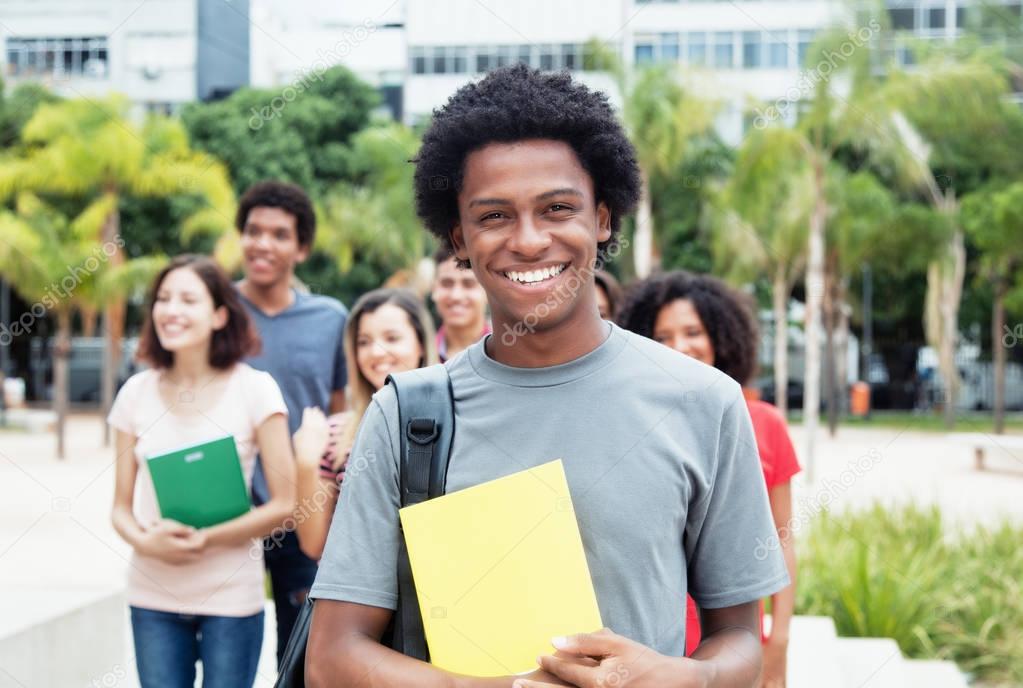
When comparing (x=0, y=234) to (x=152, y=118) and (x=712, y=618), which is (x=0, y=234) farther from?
(x=712, y=618)

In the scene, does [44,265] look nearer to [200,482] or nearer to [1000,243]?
[200,482]

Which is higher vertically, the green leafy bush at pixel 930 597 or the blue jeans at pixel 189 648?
the blue jeans at pixel 189 648

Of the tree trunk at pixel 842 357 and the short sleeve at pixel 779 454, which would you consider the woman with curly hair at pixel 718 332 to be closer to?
the short sleeve at pixel 779 454

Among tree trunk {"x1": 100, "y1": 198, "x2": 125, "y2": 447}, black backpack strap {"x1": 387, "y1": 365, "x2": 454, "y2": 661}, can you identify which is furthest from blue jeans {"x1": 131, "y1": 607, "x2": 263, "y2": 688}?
tree trunk {"x1": 100, "y1": 198, "x2": 125, "y2": 447}

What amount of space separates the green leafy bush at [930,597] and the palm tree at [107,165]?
47.9 feet

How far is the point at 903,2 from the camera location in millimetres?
31766

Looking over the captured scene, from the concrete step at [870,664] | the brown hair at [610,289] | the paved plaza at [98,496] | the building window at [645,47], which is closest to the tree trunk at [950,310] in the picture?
the paved plaza at [98,496]

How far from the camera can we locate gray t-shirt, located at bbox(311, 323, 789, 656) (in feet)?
4.88

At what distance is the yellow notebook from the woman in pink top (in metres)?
1.74

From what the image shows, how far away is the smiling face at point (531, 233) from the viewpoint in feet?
5.11

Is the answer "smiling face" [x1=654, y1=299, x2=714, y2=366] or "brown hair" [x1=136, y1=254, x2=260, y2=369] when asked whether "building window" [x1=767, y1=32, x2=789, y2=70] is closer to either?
"smiling face" [x1=654, y1=299, x2=714, y2=366]

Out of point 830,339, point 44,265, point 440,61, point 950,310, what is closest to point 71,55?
point 440,61

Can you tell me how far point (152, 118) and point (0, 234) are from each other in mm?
4487

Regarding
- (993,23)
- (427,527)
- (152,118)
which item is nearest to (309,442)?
(427,527)
